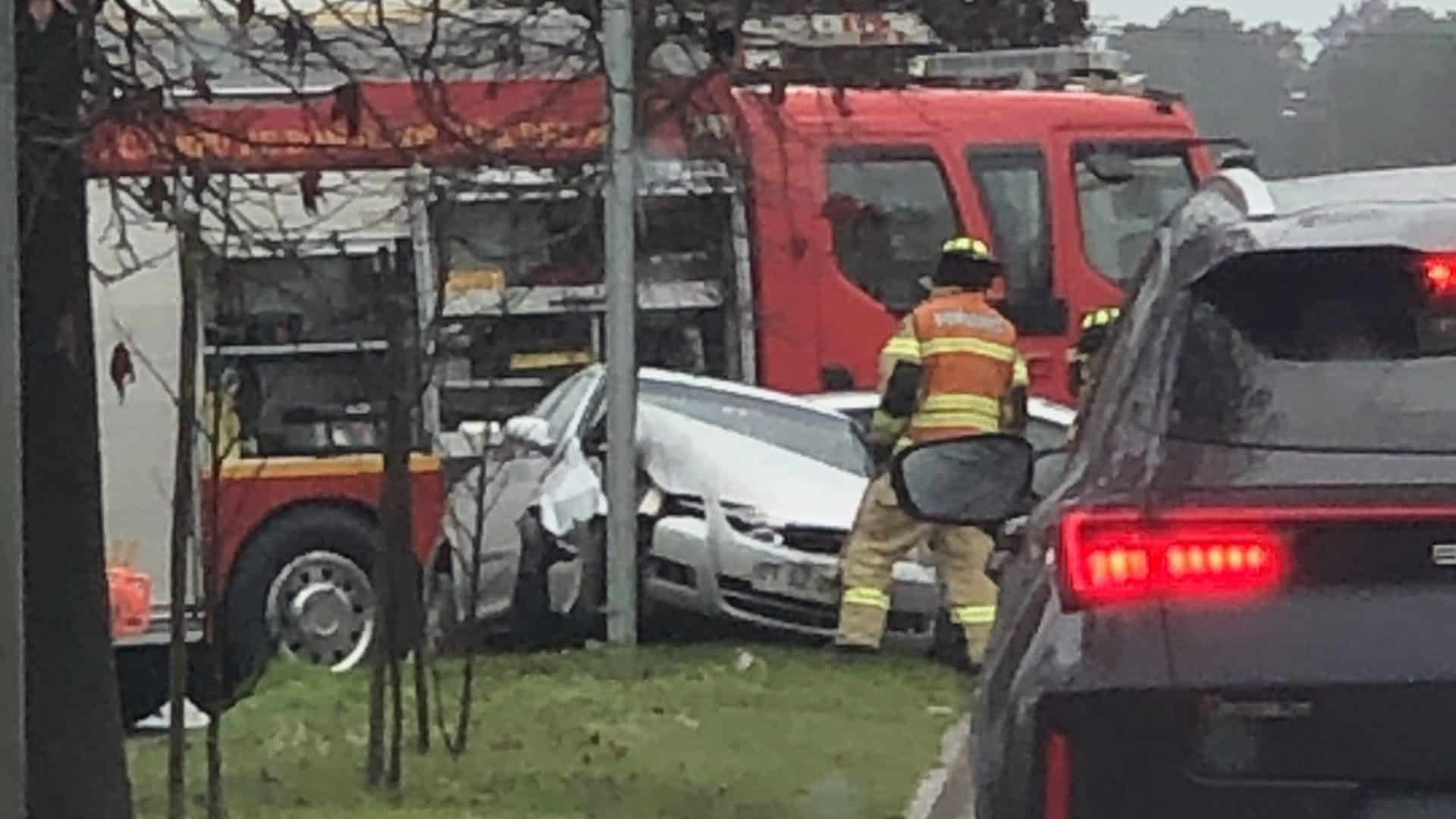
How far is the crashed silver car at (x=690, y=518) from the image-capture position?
48.5ft

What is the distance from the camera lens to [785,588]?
14781mm

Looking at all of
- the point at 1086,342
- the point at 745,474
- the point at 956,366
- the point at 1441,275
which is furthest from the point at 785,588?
the point at 1441,275

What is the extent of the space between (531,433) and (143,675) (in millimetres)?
2205

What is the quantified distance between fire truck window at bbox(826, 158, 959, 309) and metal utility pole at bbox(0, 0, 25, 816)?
14281 millimetres

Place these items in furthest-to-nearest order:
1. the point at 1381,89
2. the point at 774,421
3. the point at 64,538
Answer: the point at 1381,89
the point at 774,421
the point at 64,538

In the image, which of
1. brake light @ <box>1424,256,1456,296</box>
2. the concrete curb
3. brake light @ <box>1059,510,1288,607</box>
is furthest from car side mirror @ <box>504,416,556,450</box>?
brake light @ <box>1059,510,1288,607</box>

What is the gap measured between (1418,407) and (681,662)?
31.8ft

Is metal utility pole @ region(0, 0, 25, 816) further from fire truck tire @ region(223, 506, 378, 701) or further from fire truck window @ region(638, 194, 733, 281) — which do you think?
fire truck tire @ region(223, 506, 378, 701)

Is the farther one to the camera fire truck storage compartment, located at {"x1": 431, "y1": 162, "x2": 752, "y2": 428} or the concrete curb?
fire truck storage compartment, located at {"x1": 431, "y1": 162, "x2": 752, "y2": 428}

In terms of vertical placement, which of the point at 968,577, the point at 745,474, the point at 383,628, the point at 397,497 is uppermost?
the point at 397,497

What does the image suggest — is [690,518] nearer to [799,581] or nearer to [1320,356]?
[799,581]

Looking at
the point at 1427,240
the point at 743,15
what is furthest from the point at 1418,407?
the point at 743,15

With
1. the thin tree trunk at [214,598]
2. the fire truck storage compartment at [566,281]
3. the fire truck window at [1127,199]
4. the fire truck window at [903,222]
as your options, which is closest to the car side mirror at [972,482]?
the thin tree trunk at [214,598]

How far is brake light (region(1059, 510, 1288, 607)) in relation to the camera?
4.26 meters
